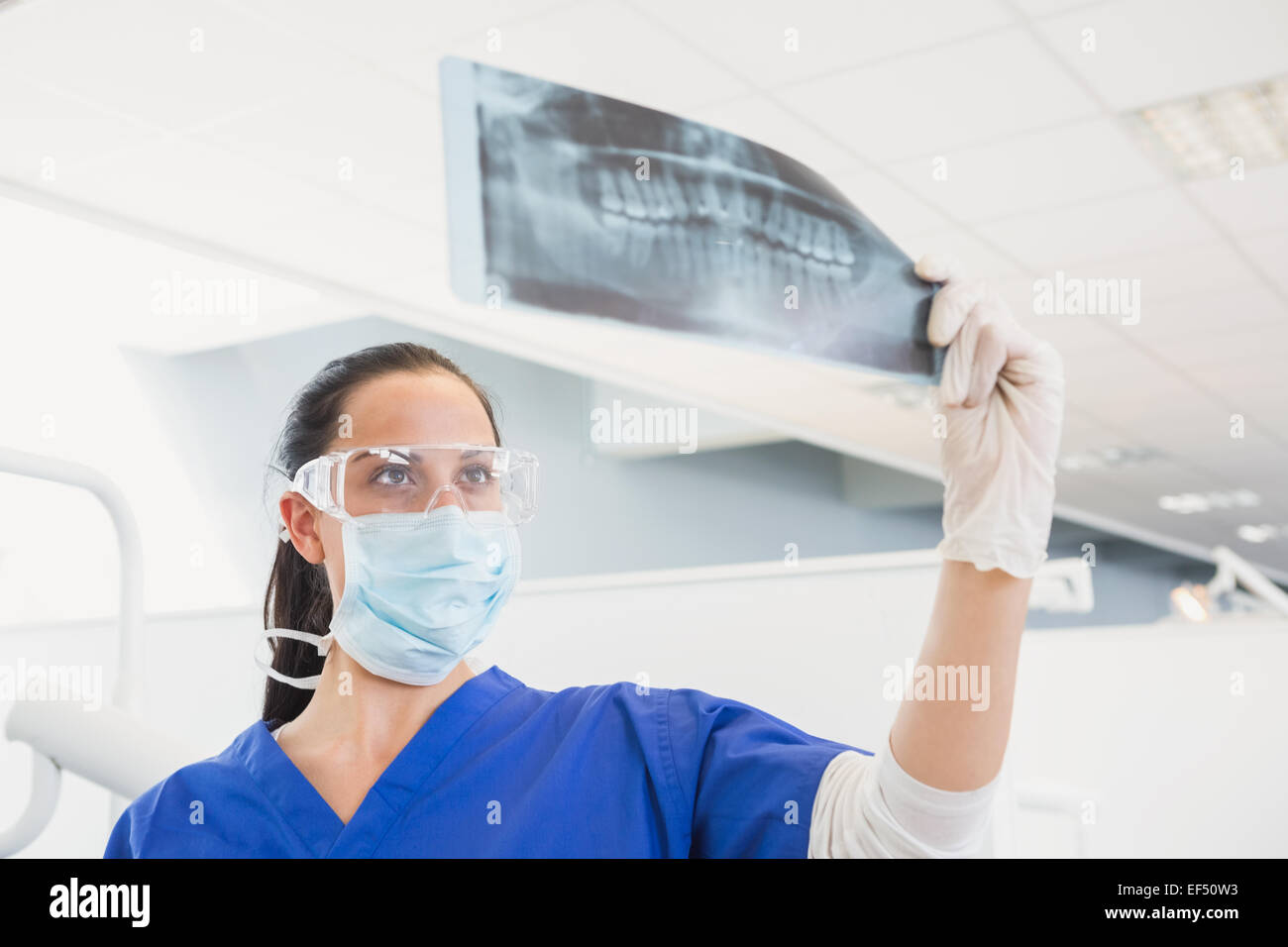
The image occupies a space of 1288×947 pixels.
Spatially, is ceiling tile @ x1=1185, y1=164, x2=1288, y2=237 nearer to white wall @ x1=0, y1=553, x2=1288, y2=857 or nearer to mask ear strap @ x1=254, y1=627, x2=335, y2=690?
white wall @ x1=0, y1=553, x2=1288, y2=857

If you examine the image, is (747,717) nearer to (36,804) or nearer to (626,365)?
(36,804)

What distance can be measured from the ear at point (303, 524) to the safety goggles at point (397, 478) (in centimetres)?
5

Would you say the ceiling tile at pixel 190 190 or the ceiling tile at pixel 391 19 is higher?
the ceiling tile at pixel 391 19

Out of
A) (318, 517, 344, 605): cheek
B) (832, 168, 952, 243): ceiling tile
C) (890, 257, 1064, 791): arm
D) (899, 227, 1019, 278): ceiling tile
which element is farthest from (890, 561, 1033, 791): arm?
(899, 227, 1019, 278): ceiling tile

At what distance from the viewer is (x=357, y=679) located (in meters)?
1.17

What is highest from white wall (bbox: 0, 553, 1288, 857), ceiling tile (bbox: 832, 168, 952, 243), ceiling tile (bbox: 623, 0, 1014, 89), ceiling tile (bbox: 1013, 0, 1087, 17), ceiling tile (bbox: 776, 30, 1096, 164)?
ceiling tile (bbox: 623, 0, 1014, 89)

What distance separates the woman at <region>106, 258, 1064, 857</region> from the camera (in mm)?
780

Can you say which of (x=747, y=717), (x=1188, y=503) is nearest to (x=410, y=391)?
(x=747, y=717)

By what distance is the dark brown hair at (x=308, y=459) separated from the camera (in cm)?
121

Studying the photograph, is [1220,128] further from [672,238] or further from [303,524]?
[672,238]

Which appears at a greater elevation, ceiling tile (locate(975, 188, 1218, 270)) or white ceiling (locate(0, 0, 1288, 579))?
white ceiling (locate(0, 0, 1288, 579))

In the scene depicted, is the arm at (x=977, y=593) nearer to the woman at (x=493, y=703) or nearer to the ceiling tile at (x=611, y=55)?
the woman at (x=493, y=703)

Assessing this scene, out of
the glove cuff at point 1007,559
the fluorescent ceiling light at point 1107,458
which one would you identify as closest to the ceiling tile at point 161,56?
the glove cuff at point 1007,559
